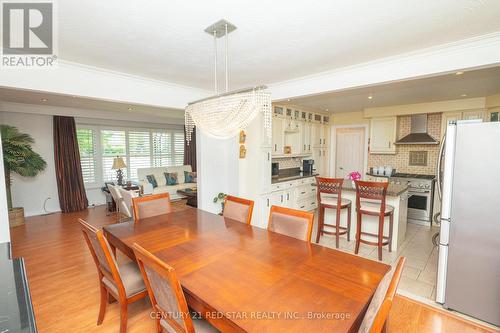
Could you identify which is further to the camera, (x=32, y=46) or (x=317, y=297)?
(x=32, y=46)

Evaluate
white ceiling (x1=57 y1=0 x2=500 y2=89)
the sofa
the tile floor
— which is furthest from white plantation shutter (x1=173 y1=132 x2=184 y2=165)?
the tile floor

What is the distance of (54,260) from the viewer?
3.24 metres

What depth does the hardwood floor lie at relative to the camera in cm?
201

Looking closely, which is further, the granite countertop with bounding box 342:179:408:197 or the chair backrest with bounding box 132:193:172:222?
the granite countertop with bounding box 342:179:408:197

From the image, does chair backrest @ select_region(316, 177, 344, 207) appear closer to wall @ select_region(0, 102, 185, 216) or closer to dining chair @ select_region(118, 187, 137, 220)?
dining chair @ select_region(118, 187, 137, 220)

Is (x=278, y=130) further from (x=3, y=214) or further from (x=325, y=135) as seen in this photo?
(x=3, y=214)

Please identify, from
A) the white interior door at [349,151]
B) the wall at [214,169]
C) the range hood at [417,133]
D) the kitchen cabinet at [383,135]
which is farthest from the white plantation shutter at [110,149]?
the range hood at [417,133]

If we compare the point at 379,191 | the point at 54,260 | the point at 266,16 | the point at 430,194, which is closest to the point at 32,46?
the point at 266,16

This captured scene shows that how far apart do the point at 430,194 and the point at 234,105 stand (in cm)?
463

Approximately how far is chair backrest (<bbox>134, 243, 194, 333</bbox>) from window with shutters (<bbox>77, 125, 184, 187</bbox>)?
5.91 metres

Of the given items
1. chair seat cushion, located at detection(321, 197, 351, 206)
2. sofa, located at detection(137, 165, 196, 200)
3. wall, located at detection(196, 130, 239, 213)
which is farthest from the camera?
sofa, located at detection(137, 165, 196, 200)

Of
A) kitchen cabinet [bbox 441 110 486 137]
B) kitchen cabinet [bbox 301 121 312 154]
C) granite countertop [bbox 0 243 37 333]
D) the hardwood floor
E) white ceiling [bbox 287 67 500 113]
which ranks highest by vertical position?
white ceiling [bbox 287 67 500 113]

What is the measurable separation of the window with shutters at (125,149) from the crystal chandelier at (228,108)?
524 cm

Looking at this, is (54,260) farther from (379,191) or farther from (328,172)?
(328,172)
